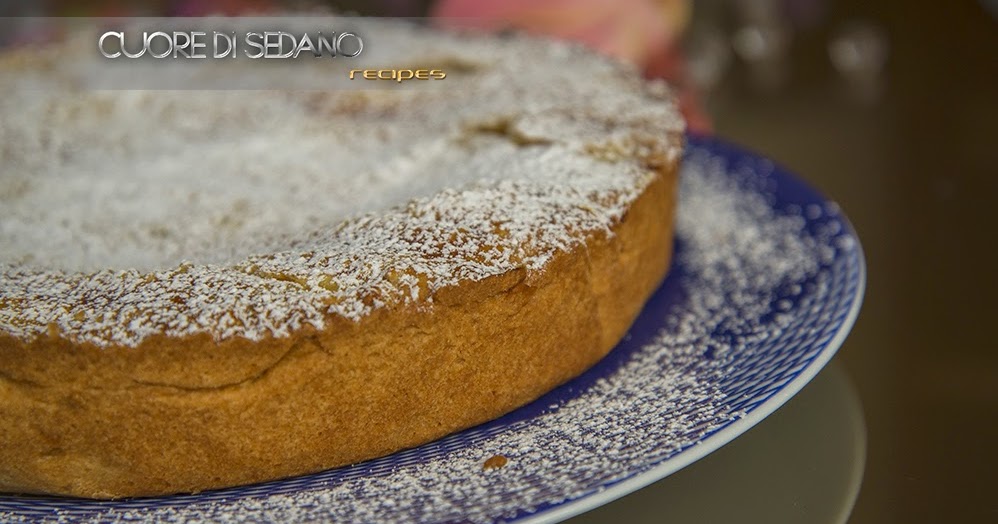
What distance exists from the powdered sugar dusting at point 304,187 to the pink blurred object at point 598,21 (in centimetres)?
34

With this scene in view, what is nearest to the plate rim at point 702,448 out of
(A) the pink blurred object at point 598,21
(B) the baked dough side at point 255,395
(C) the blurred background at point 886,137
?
(C) the blurred background at point 886,137

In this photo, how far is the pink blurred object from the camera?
260 centimetres

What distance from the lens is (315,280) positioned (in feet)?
4.00

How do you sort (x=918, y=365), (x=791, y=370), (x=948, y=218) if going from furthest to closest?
1. (x=948, y=218)
2. (x=918, y=365)
3. (x=791, y=370)

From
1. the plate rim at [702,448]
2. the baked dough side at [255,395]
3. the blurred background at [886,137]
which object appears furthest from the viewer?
the blurred background at [886,137]

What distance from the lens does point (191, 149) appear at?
1854mm

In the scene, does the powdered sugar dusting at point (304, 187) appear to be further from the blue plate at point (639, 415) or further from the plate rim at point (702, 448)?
the plate rim at point (702, 448)

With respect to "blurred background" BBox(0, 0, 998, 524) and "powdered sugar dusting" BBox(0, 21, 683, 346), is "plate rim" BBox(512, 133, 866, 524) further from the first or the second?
"powdered sugar dusting" BBox(0, 21, 683, 346)

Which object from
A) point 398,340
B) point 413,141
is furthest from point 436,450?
point 413,141

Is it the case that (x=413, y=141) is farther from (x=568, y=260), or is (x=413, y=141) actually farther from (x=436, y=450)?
(x=436, y=450)

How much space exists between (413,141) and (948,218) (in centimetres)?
103

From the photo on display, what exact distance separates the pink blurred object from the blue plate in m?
0.98

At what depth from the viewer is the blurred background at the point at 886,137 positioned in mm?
1338

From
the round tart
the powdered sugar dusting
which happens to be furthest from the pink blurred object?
the round tart
